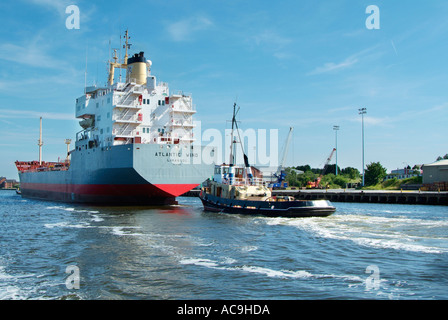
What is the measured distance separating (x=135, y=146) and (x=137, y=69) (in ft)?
41.7

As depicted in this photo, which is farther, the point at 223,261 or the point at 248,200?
the point at 248,200

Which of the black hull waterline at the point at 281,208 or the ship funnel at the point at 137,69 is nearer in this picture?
the black hull waterline at the point at 281,208

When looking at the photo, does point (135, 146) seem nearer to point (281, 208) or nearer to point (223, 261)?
point (281, 208)

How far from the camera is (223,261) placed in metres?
14.5

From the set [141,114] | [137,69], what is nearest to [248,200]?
[141,114]

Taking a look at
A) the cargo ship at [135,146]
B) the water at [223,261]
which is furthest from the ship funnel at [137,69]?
the water at [223,261]

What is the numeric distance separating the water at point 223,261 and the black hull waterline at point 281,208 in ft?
14.4

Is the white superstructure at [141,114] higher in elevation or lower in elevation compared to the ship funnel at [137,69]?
lower

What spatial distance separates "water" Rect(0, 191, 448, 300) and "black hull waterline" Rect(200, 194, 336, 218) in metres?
4.37

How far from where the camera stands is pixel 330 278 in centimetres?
1227

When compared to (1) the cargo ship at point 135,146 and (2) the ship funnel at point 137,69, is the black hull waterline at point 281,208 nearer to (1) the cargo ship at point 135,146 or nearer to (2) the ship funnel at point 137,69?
(1) the cargo ship at point 135,146

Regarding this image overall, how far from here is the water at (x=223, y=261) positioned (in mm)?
10938

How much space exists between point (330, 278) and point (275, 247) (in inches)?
214
